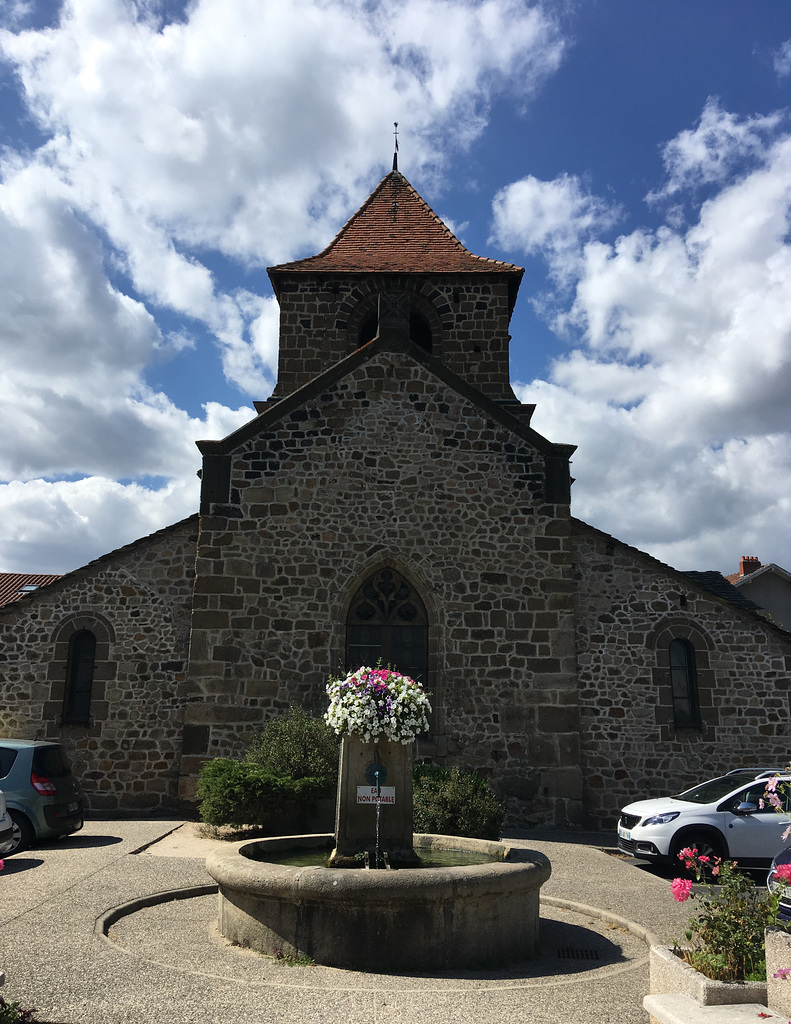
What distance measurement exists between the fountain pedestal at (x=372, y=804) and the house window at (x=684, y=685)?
8.66 metres

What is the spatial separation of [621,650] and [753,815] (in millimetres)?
4274

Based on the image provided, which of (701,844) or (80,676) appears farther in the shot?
(80,676)

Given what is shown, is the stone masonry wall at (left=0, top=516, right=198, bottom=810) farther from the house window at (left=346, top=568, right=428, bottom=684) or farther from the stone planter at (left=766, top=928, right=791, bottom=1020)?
the stone planter at (left=766, top=928, right=791, bottom=1020)

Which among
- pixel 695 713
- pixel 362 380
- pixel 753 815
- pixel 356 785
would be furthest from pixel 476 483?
pixel 356 785

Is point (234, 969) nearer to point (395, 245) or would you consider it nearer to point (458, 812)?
point (458, 812)

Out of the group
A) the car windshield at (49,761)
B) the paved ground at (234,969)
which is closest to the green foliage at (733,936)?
the paved ground at (234,969)

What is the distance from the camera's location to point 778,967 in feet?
12.4

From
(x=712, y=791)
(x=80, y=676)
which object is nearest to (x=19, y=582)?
(x=80, y=676)

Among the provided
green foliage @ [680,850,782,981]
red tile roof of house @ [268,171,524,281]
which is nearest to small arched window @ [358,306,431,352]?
red tile roof of house @ [268,171,524,281]

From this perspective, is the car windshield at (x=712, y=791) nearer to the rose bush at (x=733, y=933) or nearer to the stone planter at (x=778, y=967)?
the rose bush at (x=733, y=933)

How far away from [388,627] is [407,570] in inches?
39.3

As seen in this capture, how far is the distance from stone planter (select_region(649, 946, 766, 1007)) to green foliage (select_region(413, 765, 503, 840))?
4771 millimetres

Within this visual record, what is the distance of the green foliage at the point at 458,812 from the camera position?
30.3 ft

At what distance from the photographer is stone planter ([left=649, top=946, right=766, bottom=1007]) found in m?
3.96
